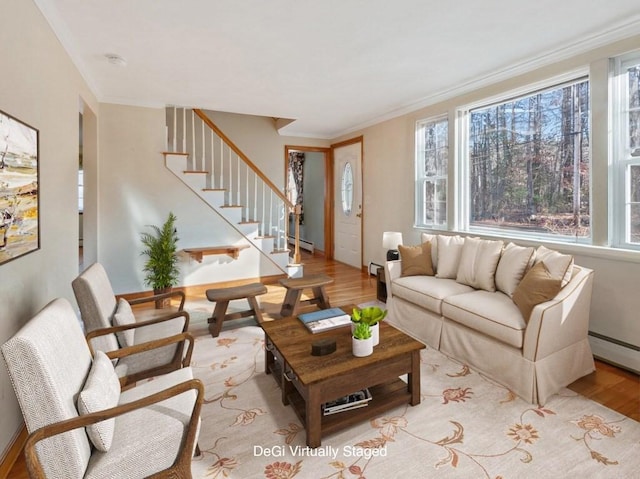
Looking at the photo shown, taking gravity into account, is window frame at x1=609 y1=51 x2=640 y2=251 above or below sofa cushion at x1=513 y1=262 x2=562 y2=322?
above

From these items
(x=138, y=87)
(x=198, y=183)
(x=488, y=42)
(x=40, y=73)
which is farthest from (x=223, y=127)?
(x=488, y=42)

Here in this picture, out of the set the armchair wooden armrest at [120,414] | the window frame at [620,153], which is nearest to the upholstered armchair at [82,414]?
the armchair wooden armrest at [120,414]

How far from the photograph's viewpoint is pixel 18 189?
5.78ft

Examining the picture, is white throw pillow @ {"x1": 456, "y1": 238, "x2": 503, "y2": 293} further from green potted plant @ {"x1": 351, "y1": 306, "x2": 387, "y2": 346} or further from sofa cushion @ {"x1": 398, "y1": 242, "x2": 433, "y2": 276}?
green potted plant @ {"x1": 351, "y1": 306, "x2": 387, "y2": 346}

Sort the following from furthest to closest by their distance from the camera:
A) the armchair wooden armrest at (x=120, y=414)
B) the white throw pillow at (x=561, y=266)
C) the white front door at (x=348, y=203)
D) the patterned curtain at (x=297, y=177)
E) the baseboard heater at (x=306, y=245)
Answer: the patterned curtain at (x=297, y=177) < the baseboard heater at (x=306, y=245) < the white front door at (x=348, y=203) < the white throw pillow at (x=561, y=266) < the armchair wooden armrest at (x=120, y=414)

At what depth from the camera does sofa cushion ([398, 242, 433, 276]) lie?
11.3 ft

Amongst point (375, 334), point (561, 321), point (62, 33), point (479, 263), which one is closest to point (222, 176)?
point (62, 33)

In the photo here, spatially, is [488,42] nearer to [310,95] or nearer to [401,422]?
[310,95]

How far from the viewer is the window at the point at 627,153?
8.40 feet

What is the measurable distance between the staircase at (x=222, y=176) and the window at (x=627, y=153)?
3737mm

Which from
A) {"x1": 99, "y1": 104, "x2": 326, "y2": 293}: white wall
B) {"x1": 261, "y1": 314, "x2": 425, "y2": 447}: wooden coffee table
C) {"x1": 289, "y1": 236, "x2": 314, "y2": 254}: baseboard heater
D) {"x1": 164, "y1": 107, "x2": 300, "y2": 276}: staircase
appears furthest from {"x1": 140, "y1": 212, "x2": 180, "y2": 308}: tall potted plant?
{"x1": 289, "y1": 236, "x2": 314, "y2": 254}: baseboard heater

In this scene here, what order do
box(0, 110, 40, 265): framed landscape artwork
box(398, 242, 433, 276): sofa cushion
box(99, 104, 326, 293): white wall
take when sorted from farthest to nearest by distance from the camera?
box(99, 104, 326, 293): white wall
box(398, 242, 433, 276): sofa cushion
box(0, 110, 40, 265): framed landscape artwork

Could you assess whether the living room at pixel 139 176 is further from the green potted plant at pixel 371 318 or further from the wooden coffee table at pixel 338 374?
the green potted plant at pixel 371 318

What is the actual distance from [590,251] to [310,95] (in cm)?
329
